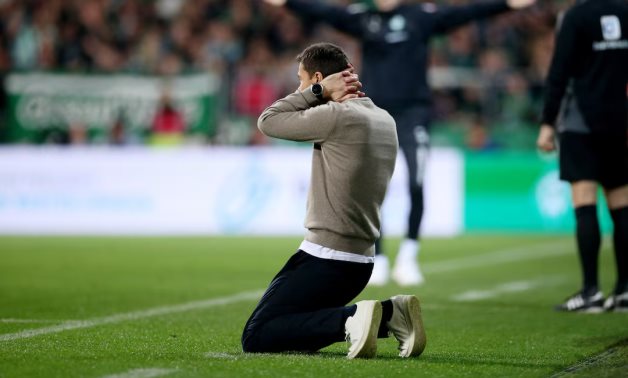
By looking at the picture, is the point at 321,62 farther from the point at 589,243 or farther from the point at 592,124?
the point at 589,243

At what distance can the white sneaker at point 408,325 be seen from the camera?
18.5 ft

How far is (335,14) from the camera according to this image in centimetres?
1029

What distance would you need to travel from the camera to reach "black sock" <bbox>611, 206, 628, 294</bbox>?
318 inches

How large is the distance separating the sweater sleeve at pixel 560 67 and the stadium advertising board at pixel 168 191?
31.1 ft

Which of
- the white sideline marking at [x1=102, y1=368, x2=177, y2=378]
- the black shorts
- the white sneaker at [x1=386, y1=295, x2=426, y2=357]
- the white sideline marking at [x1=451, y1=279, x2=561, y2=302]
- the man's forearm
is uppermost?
the man's forearm

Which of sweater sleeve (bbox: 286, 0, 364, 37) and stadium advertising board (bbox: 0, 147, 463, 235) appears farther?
stadium advertising board (bbox: 0, 147, 463, 235)

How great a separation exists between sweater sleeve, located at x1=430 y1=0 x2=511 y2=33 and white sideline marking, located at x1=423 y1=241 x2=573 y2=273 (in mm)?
2308

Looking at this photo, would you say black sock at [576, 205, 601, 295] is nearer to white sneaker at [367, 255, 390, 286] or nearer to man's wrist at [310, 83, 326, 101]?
white sneaker at [367, 255, 390, 286]

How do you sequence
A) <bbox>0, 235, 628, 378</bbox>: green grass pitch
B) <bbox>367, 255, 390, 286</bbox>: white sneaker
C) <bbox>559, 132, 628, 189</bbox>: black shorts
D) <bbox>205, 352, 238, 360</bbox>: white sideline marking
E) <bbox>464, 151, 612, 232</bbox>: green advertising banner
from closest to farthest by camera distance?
<bbox>0, 235, 628, 378</bbox>: green grass pitch
<bbox>205, 352, 238, 360</bbox>: white sideline marking
<bbox>559, 132, 628, 189</bbox>: black shorts
<bbox>367, 255, 390, 286</bbox>: white sneaker
<bbox>464, 151, 612, 232</bbox>: green advertising banner

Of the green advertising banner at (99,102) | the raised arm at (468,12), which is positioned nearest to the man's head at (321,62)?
the raised arm at (468,12)

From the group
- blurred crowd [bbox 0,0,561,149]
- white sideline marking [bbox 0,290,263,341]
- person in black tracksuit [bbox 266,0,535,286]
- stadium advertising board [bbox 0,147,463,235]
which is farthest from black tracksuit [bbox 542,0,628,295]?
blurred crowd [bbox 0,0,561,149]

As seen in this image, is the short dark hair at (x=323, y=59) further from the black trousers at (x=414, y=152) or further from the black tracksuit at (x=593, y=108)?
the black trousers at (x=414, y=152)

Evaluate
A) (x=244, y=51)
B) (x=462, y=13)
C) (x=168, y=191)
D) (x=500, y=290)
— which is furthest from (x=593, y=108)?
(x=244, y=51)

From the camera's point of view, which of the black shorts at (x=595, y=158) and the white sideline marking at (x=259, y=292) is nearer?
the white sideline marking at (x=259, y=292)
